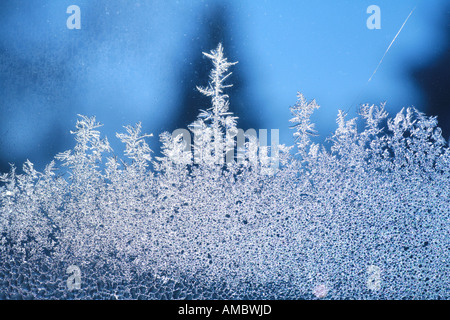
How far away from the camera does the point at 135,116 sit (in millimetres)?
1186

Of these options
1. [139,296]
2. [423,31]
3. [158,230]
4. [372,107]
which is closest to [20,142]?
[158,230]

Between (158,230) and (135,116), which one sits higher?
(135,116)

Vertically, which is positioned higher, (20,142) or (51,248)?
(20,142)

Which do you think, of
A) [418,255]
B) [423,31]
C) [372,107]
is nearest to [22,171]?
[372,107]

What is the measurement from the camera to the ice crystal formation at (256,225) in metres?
1.13

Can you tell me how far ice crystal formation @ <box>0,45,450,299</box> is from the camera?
1.13 meters

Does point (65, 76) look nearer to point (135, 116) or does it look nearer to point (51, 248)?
point (135, 116)

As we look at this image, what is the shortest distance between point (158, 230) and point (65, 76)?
0.66 meters

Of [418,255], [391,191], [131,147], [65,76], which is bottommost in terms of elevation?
[418,255]

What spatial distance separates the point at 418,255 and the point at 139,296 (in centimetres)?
99

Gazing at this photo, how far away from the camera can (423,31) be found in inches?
47.2

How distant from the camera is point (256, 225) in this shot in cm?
114
